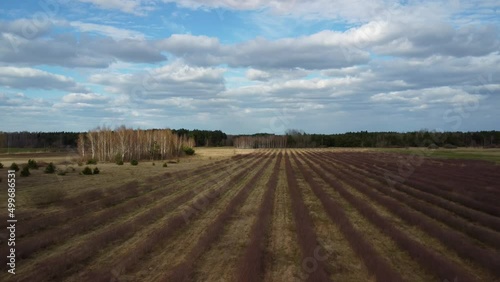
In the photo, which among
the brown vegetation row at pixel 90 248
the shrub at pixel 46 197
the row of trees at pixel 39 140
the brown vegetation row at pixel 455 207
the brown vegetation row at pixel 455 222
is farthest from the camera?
the row of trees at pixel 39 140

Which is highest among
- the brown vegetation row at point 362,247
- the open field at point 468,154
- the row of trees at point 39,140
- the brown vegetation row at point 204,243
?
the row of trees at point 39,140

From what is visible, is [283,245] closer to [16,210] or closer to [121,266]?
[121,266]

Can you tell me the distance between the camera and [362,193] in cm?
2431

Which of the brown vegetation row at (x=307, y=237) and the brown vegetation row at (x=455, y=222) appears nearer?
the brown vegetation row at (x=307, y=237)

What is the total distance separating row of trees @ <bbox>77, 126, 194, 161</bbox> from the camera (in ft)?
222

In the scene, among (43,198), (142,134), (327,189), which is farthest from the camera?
(142,134)

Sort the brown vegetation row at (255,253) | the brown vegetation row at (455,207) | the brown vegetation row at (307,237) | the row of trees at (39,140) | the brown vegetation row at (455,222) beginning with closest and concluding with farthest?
the brown vegetation row at (255,253) < the brown vegetation row at (307,237) < the brown vegetation row at (455,222) < the brown vegetation row at (455,207) < the row of trees at (39,140)

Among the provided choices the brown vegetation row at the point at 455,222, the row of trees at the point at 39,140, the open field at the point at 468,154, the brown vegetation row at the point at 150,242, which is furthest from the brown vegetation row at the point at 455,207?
the row of trees at the point at 39,140

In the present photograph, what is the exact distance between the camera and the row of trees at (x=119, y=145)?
6762 cm

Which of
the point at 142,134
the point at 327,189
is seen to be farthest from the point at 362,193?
the point at 142,134

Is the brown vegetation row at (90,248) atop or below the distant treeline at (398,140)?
below

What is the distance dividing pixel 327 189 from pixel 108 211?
13850 mm

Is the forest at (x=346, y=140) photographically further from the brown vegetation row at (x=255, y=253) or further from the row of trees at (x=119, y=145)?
the brown vegetation row at (x=255, y=253)

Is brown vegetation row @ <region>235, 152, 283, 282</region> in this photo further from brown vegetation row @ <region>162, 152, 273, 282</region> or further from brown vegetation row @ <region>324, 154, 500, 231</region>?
brown vegetation row @ <region>324, 154, 500, 231</region>
